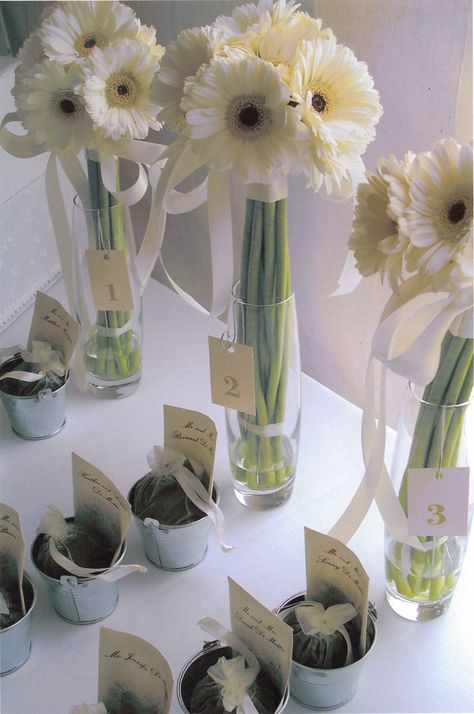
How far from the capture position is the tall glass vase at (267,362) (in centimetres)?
86

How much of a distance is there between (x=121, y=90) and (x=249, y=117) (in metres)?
0.26

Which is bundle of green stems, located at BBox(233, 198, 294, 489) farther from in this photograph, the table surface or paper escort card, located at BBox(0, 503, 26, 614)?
paper escort card, located at BBox(0, 503, 26, 614)

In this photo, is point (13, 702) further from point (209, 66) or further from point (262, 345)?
point (209, 66)

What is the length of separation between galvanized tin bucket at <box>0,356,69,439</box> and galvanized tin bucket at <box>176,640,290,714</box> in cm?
46

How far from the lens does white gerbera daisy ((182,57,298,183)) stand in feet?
2.42

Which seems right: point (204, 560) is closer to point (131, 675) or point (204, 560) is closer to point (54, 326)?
point (131, 675)

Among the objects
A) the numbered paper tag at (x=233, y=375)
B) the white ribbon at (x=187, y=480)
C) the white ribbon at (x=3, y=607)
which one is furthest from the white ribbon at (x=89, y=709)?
the numbered paper tag at (x=233, y=375)

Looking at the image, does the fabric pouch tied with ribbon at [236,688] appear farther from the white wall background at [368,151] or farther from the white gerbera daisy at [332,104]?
the white wall background at [368,151]

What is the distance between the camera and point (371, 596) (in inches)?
36.4

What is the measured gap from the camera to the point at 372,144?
1.19 meters

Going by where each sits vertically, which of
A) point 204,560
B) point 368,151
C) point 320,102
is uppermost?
point 320,102

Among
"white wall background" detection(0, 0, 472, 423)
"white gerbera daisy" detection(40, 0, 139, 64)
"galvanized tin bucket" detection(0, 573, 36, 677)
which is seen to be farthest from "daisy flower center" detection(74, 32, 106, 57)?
"galvanized tin bucket" detection(0, 573, 36, 677)

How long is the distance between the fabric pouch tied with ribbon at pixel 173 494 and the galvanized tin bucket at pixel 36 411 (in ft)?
0.79

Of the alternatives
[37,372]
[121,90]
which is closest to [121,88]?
[121,90]
